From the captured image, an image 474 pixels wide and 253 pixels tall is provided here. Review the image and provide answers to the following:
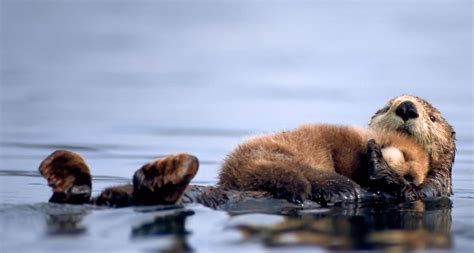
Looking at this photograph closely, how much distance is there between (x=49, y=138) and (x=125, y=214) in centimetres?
587

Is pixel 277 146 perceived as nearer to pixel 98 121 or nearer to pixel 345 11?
pixel 98 121

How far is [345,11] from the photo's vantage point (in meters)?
33.1

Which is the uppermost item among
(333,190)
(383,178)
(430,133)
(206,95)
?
(206,95)

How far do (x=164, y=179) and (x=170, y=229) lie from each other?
1.10ft

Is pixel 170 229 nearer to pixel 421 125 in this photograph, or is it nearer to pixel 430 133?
pixel 421 125

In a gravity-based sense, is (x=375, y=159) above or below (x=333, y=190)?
above

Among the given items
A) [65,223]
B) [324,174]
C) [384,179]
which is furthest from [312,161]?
[65,223]

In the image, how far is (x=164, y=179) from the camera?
6094 millimetres

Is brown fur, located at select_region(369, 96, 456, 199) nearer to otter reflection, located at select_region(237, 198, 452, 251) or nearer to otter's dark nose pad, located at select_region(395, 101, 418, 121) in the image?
otter's dark nose pad, located at select_region(395, 101, 418, 121)

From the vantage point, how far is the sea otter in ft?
20.2

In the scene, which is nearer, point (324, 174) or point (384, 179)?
point (324, 174)

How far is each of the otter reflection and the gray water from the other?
2 cm

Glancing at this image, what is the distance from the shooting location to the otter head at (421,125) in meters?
7.75

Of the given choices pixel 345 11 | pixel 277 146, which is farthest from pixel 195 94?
pixel 345 11
